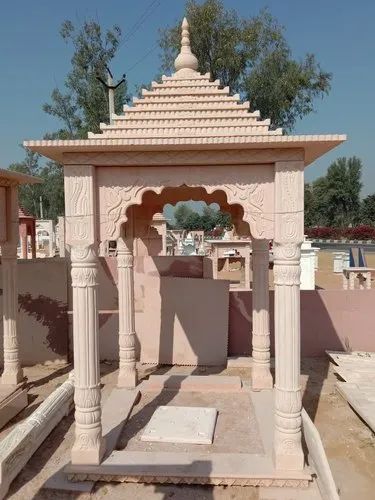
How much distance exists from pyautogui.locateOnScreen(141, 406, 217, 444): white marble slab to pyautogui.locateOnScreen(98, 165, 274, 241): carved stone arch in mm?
2501

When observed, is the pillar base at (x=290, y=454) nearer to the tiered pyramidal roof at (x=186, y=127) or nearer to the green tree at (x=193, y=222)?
the tiered pyramidal roof at (x=186, y=127)

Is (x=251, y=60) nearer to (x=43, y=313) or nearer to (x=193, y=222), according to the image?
(x=43, y=313)

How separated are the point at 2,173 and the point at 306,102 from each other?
60.3ft

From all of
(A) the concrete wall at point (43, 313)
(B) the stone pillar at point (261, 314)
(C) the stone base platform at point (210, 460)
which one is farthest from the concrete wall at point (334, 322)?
(A) the concrete wall at point (43, 313)

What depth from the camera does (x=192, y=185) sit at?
441 cm

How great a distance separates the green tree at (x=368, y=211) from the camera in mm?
67438

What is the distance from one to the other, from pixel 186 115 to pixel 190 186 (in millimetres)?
966

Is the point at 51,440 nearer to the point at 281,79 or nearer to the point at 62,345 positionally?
the point at 62,345

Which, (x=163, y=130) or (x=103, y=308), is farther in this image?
(x=103, y=308)

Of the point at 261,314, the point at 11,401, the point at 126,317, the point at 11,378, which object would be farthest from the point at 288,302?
the point at 11,378

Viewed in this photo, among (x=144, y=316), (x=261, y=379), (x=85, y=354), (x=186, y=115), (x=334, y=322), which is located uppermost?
(x=186, y=115)

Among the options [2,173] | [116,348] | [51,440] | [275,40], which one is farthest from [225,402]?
[275,40]

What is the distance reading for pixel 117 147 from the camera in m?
4.26

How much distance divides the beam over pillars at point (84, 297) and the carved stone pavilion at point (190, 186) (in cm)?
1
